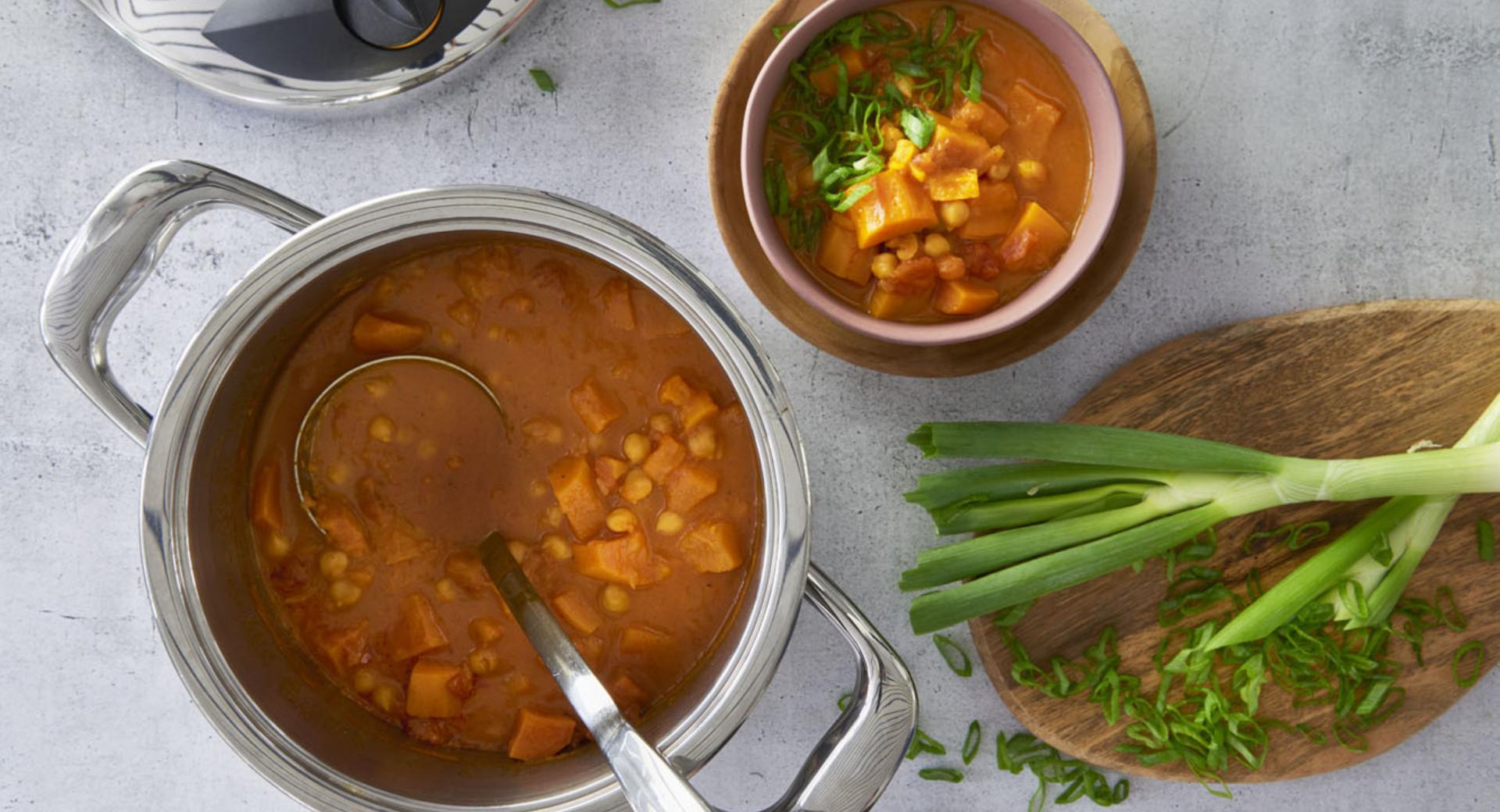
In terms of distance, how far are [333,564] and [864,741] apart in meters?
0.81

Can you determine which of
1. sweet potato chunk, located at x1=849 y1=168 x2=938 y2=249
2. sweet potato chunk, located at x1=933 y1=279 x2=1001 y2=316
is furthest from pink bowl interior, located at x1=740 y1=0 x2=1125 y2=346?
sweet potato chunk, located at x1=849 y1=168 x2=938 y2=249

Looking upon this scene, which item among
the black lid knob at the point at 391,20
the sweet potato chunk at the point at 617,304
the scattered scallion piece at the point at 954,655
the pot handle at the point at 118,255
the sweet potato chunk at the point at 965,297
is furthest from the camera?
the scattered scallion piece at the point at 954,655

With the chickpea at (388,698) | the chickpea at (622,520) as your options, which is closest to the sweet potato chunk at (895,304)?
the chickpea at (622,520)

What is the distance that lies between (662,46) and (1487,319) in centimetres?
144

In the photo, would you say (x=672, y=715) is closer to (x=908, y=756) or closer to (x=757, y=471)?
(x=757, y=471)

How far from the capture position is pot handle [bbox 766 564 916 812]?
56.1 inches

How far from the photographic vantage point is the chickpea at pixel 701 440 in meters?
1.60

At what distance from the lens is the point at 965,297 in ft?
5.53

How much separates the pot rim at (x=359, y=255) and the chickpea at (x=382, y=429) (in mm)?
224

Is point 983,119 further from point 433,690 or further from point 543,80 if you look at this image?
point 433,690

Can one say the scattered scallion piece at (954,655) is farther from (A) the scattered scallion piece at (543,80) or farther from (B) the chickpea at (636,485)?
(A) the scattered scallion piece at (543,80)

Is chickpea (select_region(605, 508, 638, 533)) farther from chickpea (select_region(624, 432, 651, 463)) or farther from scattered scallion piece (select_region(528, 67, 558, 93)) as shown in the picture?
scattered scallion piece (select_region(528, 67, 558, 93))

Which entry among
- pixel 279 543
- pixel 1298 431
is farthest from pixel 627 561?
pixel 1298 431

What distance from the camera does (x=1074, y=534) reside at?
66.2 inches
